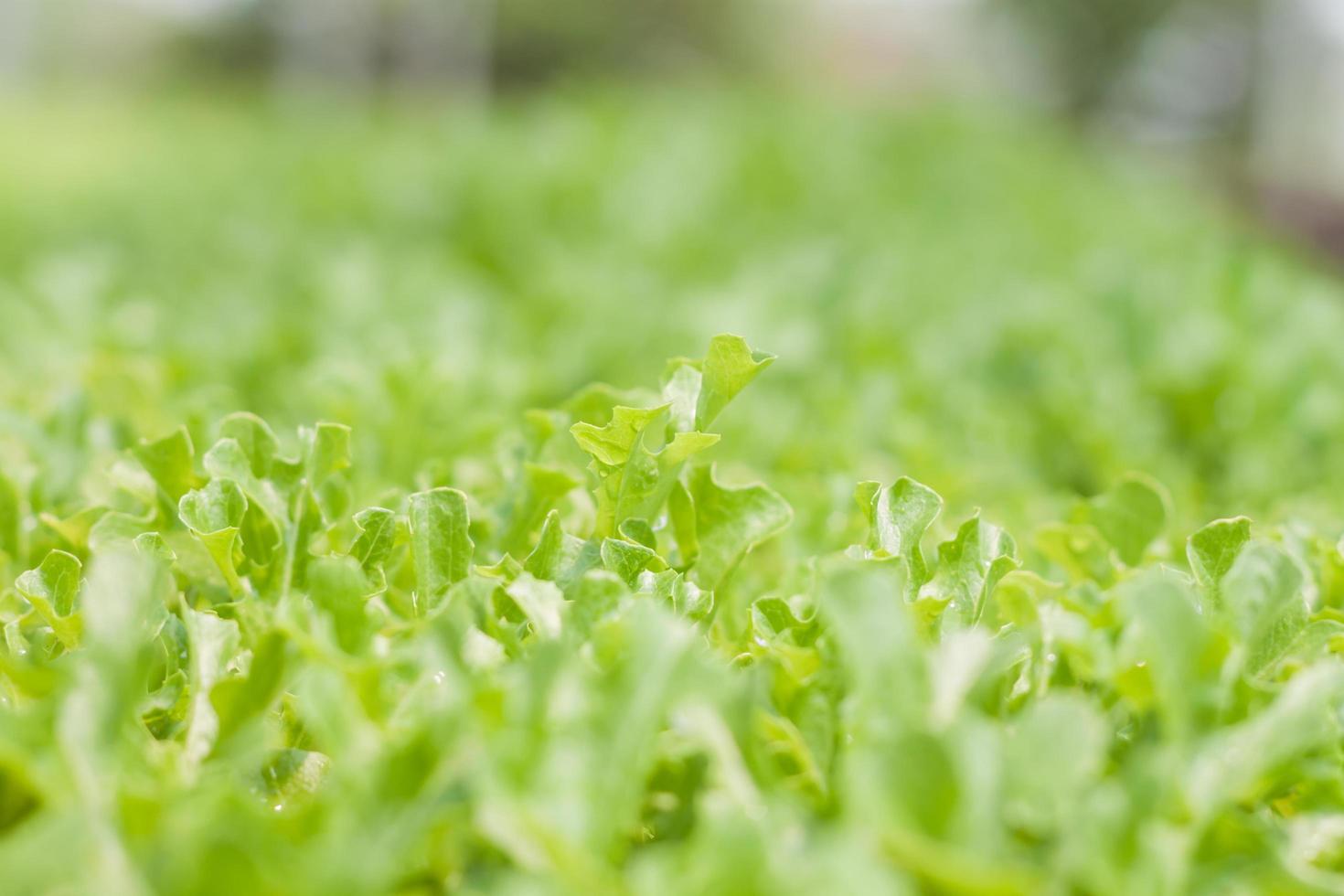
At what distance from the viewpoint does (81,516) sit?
1.13m

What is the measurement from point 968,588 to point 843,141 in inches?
242

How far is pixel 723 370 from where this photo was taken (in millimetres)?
983

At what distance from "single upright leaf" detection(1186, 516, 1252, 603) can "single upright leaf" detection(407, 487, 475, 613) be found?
0.58m

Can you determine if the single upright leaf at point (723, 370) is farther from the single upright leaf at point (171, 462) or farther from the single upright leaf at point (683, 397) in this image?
the single upright leaf at point (171, 462)

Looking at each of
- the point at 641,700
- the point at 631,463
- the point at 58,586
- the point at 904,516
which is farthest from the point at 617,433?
the point at 58,586

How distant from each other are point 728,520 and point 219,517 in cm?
43

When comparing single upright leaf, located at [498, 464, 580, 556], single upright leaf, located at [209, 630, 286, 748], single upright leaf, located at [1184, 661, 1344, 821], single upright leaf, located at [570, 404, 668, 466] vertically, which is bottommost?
single upright leaf, located at [498, 464, 580, 556]

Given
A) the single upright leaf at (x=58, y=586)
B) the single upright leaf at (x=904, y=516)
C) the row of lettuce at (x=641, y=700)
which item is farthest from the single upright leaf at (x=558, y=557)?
the single upright leaf at (x=58, y=586)

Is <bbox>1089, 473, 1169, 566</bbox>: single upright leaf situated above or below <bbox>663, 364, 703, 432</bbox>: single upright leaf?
below

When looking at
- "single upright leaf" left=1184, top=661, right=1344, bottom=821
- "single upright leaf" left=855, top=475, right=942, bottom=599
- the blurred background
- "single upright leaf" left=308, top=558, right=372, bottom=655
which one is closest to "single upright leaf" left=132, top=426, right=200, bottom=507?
the blurred background

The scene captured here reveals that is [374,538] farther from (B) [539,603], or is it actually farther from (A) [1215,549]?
(A) [1215,549]

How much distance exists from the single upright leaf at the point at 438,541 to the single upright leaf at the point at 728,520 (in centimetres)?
23

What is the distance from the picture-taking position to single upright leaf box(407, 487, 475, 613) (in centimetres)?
95

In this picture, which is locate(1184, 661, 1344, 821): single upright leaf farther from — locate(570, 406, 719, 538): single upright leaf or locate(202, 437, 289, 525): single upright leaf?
locate(202, 437, 289, 525): single upright leaf
